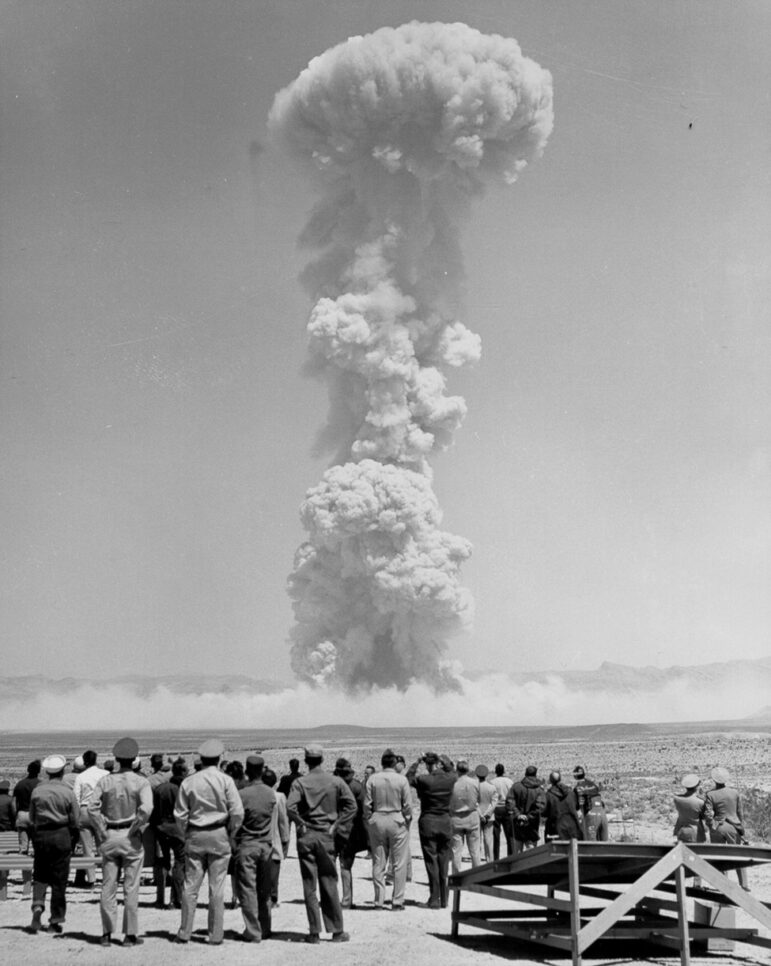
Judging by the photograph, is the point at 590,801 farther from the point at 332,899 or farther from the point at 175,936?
the point at 175,936

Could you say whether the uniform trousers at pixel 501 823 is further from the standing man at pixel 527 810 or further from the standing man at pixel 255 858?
the standing man at pixel 255 858

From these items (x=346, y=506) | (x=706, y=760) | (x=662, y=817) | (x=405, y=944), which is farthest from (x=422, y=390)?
(x=405, y=944)

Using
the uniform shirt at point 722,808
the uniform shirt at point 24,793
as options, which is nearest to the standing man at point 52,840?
the uniform shirt at point 24,793

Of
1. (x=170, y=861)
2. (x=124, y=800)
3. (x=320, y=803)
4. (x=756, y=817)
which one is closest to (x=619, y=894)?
(x=320, y=803)

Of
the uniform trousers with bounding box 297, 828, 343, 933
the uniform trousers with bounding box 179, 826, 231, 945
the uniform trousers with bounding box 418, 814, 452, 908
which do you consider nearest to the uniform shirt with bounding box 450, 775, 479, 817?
the uniform trousers with bounding box 418, 814, 452, 908

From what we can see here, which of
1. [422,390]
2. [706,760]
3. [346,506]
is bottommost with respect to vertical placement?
[706,760]

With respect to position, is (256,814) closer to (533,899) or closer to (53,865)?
(53,865)

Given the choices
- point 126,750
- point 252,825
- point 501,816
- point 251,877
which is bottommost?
point 501,816
